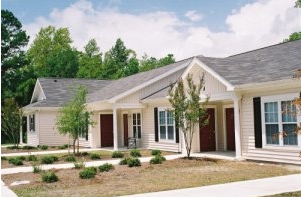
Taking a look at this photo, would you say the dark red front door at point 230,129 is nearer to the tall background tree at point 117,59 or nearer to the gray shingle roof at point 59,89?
the gray shingle roof at point 59,89

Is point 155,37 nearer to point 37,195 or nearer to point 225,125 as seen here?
point 225,125

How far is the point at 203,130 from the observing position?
20.3 meters

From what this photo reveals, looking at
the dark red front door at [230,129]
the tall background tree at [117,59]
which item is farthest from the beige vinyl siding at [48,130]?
the tall background tree at [117,59]

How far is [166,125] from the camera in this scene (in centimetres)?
2183

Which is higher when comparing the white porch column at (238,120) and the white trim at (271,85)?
the white trim at (271,85)

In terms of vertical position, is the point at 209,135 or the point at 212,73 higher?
the point at 212,73

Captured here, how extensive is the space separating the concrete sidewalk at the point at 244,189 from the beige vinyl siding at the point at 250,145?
333 cm

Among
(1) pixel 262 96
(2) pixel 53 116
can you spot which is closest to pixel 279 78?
(1) pixel 262 96

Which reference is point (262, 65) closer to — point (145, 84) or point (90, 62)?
Answer: point (145, 84)

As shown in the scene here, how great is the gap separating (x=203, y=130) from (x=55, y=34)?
52.7 m

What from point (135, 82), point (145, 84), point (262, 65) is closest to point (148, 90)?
point (145, 84)

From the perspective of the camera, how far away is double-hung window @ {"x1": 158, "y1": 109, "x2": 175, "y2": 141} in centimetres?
2144

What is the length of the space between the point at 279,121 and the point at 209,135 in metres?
6.50

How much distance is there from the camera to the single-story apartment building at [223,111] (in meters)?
14.2
